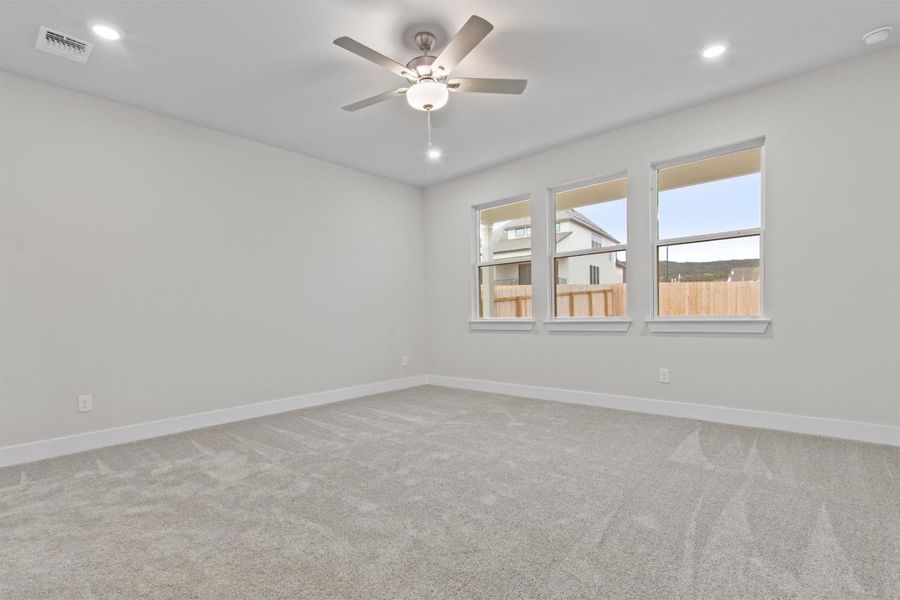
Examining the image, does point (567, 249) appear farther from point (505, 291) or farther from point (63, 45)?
point (63, 45)

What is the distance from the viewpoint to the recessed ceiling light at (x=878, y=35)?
102 inches

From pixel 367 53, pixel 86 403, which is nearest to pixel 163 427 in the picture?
pixel 86 403

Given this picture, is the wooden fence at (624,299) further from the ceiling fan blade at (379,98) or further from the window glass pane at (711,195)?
the ceiling fan blade at (379,98)

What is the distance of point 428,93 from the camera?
2.49 m

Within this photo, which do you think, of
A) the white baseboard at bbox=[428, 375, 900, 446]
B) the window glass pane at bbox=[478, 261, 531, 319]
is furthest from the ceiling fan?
the white baseboard at bbox=[428, 375, 900, 446]

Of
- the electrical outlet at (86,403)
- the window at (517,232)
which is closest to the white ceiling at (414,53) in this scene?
the window at (517,232)

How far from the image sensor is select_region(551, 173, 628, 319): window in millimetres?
4199

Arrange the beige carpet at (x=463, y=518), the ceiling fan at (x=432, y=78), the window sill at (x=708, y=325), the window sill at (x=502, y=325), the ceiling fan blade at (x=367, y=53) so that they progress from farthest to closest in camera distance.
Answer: the window sill at (x=502, y=325) < the window sill at (x=708, y=325) < the ceiling fan at (x=432, y=78) < the ceiling fan blade at (x=367, y=53) < the beige carpet at (x=463, y=518)

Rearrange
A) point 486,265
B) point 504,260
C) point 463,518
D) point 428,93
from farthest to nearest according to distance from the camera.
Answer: point 486,265 < point 504,260 < point 428,93 < point 463,518

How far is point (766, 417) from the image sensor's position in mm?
3287

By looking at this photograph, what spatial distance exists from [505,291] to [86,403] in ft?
13.3

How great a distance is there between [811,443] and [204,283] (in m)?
4.95

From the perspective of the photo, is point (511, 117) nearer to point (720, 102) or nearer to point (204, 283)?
A: point (720, 102)

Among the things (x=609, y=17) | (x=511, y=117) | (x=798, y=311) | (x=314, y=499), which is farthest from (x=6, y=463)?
(x=798, y=311)
